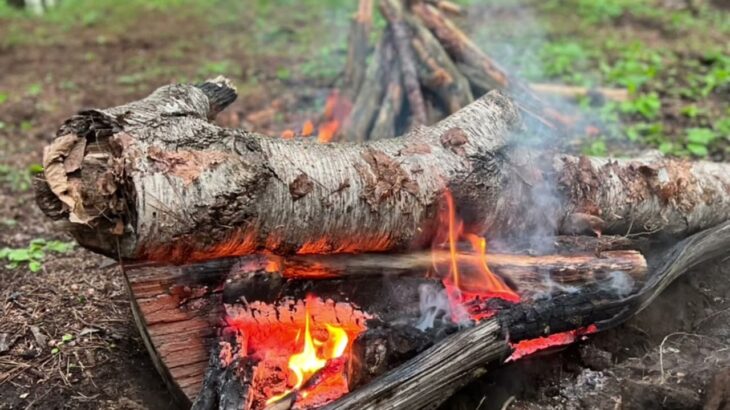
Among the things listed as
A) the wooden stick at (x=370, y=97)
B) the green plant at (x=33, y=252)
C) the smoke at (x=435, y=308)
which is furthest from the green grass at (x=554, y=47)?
the smoke at (x=435, y=308)

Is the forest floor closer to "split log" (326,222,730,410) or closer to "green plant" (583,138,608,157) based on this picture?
"green plant" (583,138,608,157)

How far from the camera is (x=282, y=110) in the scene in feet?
26.3

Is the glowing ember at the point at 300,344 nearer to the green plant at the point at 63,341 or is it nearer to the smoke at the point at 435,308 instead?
the smoke at the point at 435,308

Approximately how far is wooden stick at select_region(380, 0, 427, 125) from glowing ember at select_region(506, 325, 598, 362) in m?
2.96

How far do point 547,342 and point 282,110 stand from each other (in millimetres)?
5314

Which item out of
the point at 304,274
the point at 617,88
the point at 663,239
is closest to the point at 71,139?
the point at 304,274

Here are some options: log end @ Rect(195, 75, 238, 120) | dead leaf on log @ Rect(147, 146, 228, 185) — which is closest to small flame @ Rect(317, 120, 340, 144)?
log end @ Rect(195, 75, 238, 120)

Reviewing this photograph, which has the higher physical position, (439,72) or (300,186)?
(439,72)

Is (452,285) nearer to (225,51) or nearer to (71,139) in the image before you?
(71,139)

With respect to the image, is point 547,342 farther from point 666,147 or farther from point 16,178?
point 16,178

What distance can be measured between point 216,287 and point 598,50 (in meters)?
8.26

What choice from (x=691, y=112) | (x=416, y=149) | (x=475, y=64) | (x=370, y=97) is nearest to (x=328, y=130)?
(x=370, y=97)

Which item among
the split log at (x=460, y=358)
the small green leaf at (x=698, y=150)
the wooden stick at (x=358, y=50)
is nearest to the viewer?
the split log at (x=460, y=358)

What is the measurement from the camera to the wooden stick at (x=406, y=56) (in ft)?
20.2
